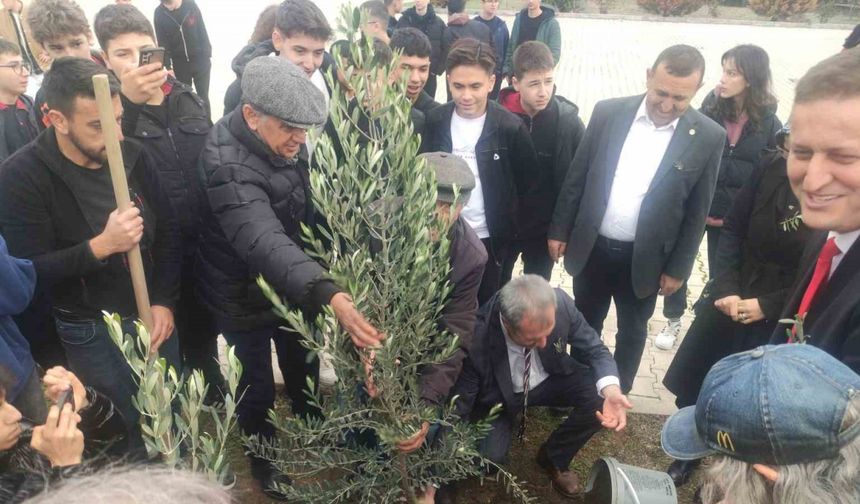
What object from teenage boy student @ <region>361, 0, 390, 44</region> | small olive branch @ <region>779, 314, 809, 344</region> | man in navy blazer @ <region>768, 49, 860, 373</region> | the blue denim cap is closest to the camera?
the blue denim cap

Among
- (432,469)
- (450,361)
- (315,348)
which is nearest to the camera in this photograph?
(315,348)

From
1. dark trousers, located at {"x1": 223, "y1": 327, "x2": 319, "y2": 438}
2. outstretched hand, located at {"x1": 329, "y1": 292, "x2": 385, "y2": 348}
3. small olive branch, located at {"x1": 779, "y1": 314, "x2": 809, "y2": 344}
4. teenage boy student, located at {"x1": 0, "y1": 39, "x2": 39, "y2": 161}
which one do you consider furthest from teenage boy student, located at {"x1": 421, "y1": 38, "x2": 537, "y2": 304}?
teenage boy student, located at {"x1": 0, "y1": 39, "x2": 39, "y2": 161}

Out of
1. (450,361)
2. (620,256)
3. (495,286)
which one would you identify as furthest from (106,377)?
(620,256)

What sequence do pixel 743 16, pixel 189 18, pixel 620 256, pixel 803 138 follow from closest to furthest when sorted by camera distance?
pixel 803 138 → pixel 620 256 → pixel 189 18 → pixel 743 16

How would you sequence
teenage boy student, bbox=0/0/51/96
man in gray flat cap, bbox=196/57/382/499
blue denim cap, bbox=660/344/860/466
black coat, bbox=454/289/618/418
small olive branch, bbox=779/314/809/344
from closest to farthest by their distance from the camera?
1. blue denim cap, bbox=660/344/860/466
2. small olive branch, bbox=779/314/809/344
3. man in gray flat cap, bbox=196/57/382/499
4. black coat, bbox=454/289/618/418
5. teenage boy student, bbox=0/0/51/96

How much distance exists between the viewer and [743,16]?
27.4 meters

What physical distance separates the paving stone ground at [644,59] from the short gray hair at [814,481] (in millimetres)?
3199

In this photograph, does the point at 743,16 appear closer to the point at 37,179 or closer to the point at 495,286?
the point at 495,286

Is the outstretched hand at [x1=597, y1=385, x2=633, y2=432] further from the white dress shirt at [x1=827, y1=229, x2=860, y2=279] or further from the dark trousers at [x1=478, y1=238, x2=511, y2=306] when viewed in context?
the white dress shirt at [x1=827, y1=229, x2=860, y2=279]

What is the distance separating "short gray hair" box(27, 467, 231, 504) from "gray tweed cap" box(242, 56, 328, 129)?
6.05ft

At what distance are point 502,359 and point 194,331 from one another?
2.03m

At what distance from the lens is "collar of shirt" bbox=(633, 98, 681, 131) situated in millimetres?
3893

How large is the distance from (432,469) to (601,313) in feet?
6.15

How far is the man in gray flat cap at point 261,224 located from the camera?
7.79 feet
